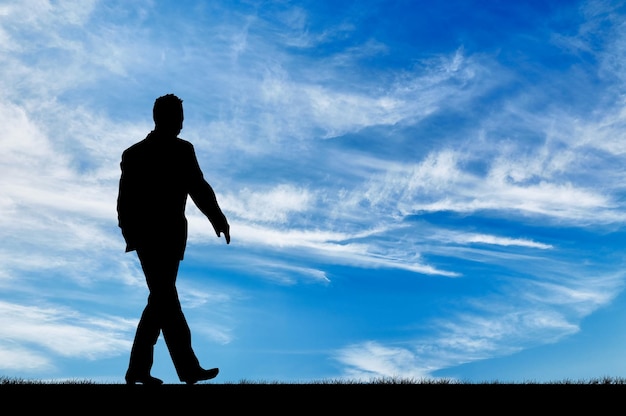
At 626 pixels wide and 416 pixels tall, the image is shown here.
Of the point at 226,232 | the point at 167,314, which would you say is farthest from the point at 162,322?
the point at 226,232

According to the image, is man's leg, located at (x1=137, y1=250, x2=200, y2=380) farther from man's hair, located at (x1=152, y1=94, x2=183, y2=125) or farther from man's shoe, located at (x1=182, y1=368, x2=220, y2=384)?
man's hair, located at (x1=152, y1=94, x2=183, y2=125)

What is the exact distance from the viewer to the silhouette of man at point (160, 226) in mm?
7375

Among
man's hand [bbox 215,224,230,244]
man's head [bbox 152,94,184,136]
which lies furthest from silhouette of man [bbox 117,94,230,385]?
man's hand [bbox 215,224,230,244]

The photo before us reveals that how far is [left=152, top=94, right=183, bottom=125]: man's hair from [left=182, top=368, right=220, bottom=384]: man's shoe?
2.56 meters

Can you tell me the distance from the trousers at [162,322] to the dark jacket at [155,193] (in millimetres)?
153

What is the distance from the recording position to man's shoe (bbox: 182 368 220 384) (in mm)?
7496

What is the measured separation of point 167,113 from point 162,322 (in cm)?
212

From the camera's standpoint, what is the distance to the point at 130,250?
24.7 feet

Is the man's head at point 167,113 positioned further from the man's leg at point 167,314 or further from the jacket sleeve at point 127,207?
the man's leg at point 167,314
